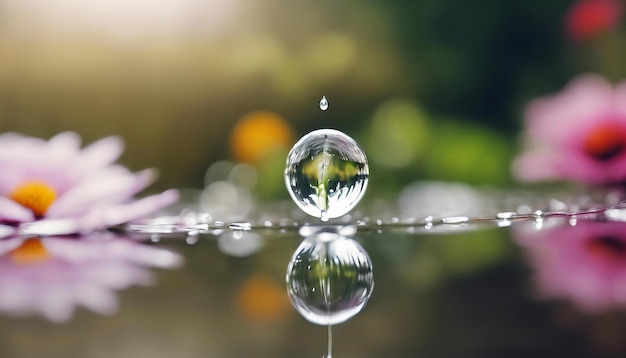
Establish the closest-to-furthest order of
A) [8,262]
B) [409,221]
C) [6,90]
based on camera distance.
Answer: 1. [8,262]
2. [409,221]
3. [6,90]

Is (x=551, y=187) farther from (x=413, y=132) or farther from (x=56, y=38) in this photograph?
(x=56, y=38)

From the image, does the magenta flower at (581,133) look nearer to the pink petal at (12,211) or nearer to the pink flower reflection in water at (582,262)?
the pink flower reflection in water at (582,262)

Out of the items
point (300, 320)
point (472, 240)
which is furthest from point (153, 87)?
point (300, 320)

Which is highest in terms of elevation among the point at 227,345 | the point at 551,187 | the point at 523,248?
the point at 551,187

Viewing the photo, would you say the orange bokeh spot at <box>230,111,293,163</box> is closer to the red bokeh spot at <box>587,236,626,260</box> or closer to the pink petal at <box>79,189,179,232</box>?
the pink petal at <box>79,189,179,232</box>

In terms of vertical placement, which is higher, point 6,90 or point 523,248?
point 6,90

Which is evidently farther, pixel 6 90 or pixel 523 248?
pixel 6 90
